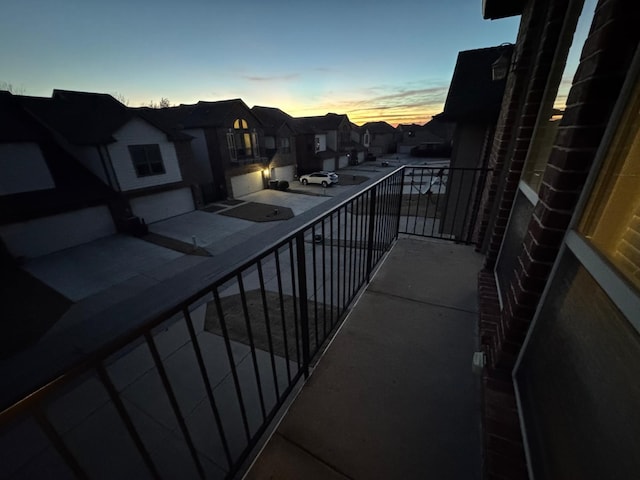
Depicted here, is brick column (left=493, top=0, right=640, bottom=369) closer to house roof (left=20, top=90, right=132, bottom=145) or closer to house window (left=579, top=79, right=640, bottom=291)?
house window (left=579, top=79, right=640, bottom=291)

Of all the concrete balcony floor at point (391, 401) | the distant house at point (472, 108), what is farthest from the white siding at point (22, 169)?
the distant house at point (472, 108)

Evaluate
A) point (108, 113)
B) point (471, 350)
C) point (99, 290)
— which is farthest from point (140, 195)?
point (471, 350)

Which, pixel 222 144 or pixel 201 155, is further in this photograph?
pixel 201 155

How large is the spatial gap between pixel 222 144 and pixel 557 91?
58.3 feet

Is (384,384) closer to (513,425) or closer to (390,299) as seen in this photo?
(513,425)

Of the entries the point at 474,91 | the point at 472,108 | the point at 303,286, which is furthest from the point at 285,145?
the point at 303,286

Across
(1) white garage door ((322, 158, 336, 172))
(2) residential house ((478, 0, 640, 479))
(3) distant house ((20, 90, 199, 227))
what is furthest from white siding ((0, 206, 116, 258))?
(1) white garage door ((322, 158, 336, 172))

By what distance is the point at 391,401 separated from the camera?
6.53 feet

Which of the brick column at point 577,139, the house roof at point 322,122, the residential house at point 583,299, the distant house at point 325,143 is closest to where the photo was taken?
the residential house at point 583,299

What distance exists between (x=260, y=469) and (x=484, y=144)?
7619 mm

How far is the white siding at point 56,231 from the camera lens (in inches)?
358

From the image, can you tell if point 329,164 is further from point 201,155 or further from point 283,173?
point 201,155

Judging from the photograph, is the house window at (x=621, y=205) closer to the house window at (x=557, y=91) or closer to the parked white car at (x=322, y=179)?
the house window at (x=557, y=91)

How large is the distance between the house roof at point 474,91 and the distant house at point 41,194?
13694 mm
